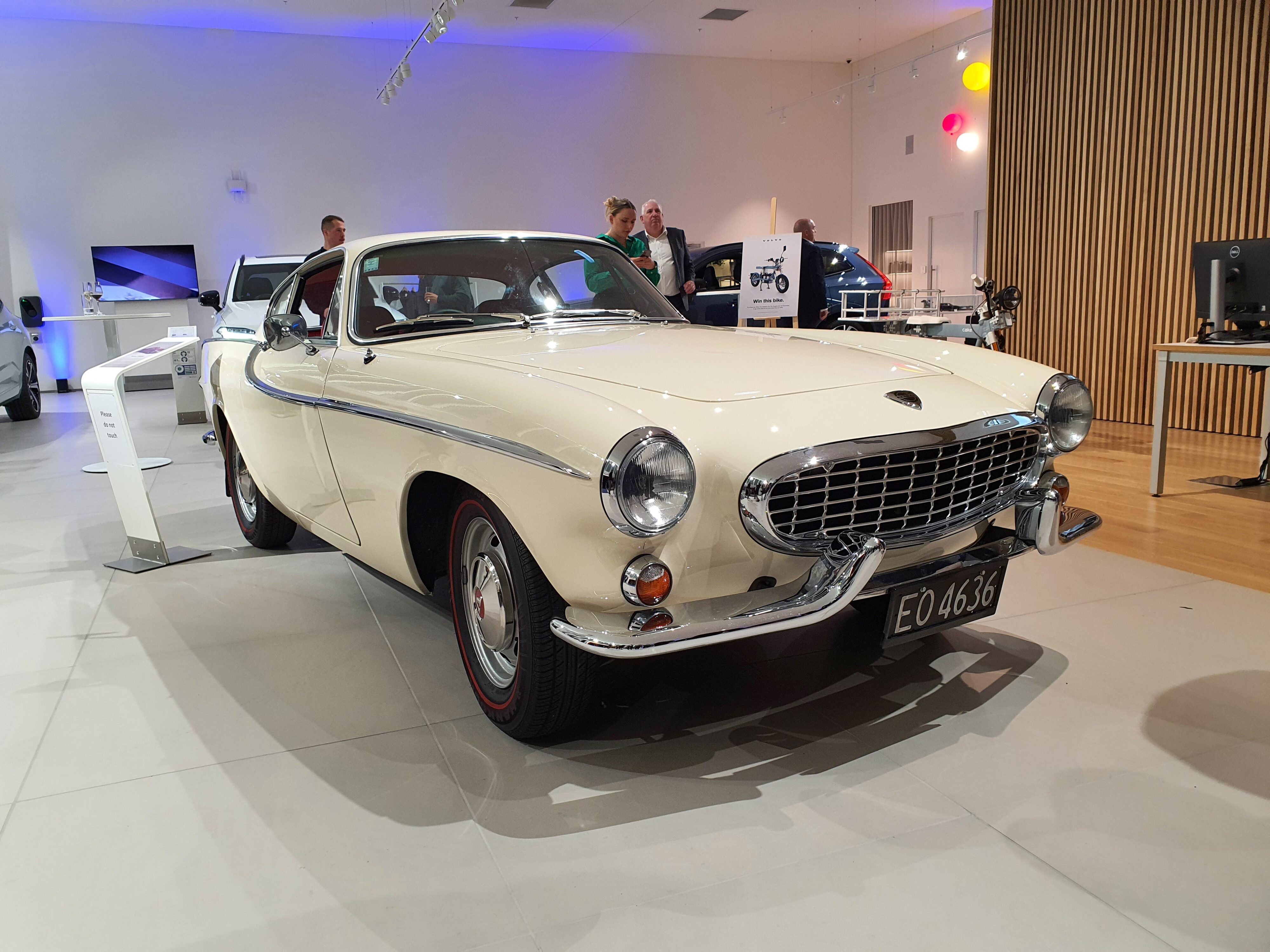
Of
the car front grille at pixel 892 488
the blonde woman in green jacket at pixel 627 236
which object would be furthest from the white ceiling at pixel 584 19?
the car front grille at pixel 892 488

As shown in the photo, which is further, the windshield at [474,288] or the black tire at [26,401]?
the black tire at [26,401]

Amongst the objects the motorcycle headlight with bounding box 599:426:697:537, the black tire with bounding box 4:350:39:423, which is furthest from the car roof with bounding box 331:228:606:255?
the black tire with bounding box 4:350:39:423

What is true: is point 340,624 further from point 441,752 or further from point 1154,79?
point 1154,79

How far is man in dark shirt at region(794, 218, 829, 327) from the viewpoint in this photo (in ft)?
22.9

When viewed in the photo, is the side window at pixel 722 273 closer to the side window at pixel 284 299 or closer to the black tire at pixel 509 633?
the side window at pixel 284 299

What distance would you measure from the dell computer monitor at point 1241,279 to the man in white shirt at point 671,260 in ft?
9.99

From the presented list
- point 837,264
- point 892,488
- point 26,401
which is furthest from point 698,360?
point 26,401

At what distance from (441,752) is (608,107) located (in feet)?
46.2

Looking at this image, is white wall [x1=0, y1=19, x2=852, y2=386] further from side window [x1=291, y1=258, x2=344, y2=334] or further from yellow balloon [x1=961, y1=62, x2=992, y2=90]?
side window [x1=291, y1=258, x2=344, y2=334]

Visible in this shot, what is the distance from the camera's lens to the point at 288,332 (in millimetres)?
3416

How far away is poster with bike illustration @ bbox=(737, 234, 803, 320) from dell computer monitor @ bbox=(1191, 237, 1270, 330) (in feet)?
8.39

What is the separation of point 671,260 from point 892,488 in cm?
429

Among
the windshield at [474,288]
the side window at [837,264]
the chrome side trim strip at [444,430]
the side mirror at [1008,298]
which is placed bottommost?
the chrome side trim strip at [444,430]

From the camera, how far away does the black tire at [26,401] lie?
31.5ft
